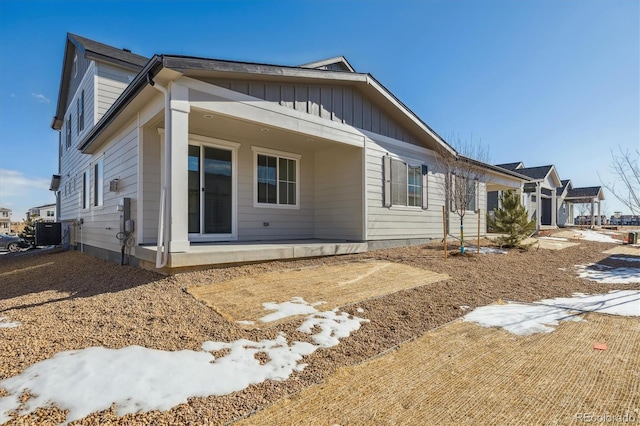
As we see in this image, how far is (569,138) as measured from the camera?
36.7 feet

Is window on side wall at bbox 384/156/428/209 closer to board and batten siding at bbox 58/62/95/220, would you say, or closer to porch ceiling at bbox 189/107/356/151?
porch ceiling at bbox 189/107/356/151

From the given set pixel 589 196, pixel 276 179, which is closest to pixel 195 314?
pixel 276 179

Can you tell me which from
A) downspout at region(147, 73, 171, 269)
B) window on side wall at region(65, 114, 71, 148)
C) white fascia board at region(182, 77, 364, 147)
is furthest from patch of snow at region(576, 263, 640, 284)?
window on side wall at region(65, 114, 71, 148)

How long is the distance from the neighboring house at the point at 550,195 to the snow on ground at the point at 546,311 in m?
12.8

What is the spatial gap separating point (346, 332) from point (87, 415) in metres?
2.12

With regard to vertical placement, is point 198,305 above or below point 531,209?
below

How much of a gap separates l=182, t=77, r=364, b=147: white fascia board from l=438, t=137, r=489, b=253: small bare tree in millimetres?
3328

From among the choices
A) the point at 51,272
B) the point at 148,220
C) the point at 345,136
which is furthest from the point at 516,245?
the point at 51,272

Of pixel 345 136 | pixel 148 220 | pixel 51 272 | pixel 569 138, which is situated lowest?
pixel 51 272

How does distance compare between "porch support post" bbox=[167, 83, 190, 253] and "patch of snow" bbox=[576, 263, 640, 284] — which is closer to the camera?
"porch support post" bbox=[167, 83, 190, 253]

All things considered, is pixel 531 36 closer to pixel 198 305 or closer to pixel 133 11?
pixel 198 305

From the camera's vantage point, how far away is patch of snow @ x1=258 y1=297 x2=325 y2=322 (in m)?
3.46

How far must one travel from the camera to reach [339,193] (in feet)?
26.3

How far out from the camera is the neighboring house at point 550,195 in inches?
740
